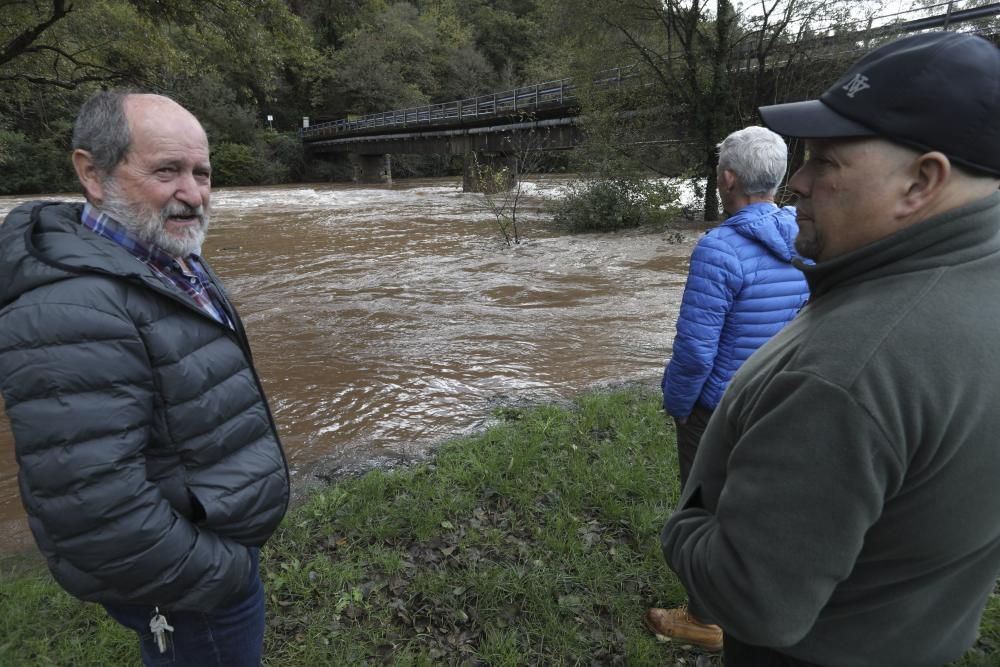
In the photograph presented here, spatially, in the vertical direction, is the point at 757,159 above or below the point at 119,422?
above

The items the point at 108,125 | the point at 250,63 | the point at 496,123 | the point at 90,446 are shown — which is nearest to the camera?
the point at 90,446

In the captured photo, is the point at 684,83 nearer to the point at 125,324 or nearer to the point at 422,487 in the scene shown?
the point at 422,487

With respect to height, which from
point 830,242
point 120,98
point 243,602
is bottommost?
point 243,602

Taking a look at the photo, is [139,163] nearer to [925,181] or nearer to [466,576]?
[925,181]

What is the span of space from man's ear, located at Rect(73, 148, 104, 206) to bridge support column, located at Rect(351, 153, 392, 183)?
43.2 m

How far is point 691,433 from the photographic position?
2820 millimetres

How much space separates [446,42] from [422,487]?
58582mm

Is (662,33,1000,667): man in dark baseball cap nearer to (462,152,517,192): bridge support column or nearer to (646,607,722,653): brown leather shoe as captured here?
(646,607,722,653): brown leather shoe

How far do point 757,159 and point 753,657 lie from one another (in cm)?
180

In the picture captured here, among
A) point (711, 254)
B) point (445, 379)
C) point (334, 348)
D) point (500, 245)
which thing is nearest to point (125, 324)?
point (711, 254)

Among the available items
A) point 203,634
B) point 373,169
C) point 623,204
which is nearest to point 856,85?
point 203,634

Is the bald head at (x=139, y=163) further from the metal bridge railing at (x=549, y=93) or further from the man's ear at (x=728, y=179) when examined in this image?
the metal bridge railing at (x=549, y=93)

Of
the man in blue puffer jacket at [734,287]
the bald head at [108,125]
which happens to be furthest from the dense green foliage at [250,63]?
the man in blue puffer jacket at [734,287]

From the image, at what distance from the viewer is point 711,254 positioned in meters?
2.50
